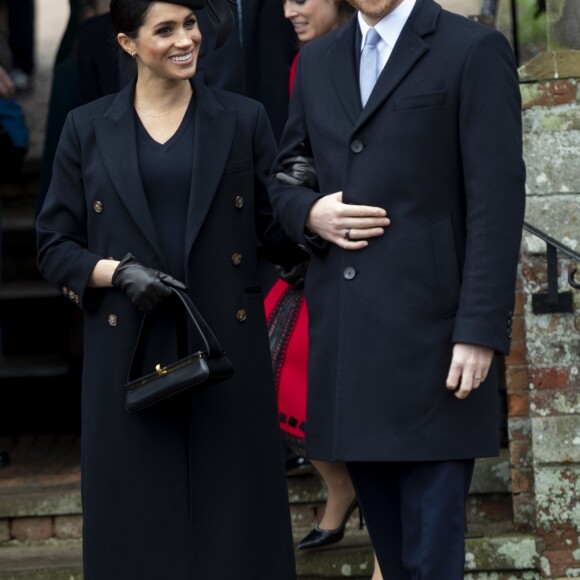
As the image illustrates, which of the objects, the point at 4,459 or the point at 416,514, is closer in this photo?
the point at 416,514

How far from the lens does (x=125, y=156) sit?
13.5ft

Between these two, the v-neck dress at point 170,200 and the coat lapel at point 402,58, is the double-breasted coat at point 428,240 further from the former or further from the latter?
the v-neck dress at point 170,200

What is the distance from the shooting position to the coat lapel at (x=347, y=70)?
3.81 metres

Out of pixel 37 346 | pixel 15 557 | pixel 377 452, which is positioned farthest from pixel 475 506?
pixel 37 346

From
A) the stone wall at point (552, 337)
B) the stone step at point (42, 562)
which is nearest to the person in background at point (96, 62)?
the stone step at point (42, 562)

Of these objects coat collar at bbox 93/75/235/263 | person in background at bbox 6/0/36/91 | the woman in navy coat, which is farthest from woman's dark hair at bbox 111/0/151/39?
person in background at bbox 6/0/36/91

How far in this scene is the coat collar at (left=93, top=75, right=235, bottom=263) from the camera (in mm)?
4059

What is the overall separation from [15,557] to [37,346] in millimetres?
2359

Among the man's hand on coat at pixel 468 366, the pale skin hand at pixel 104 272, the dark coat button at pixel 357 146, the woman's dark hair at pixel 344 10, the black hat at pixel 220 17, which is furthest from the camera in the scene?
the woman's dark hair at pixel 344 10

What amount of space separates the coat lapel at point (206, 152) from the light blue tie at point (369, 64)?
0.46 metres

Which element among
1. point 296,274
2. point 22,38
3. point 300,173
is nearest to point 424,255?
point 300,173

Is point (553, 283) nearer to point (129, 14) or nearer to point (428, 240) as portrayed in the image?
point (428, 240)

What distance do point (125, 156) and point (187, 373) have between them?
23.4 inches

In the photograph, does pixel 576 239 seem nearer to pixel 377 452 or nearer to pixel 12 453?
pixel 377 452
